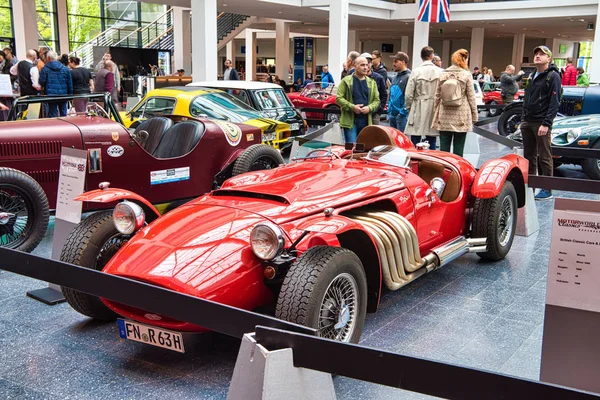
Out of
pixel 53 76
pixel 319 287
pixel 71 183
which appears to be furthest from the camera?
pixel 53 76

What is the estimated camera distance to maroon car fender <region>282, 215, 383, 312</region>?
349 cm

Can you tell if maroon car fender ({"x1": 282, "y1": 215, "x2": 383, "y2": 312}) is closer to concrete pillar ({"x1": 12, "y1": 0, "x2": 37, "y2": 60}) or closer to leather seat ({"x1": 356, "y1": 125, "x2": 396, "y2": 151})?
leather seat ({"x1": 356, "y1": 125, "x2": 396, "y2": 151})

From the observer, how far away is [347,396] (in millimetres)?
→ 3158

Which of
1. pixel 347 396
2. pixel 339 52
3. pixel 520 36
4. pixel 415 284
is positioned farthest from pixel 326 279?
pixel 520 36

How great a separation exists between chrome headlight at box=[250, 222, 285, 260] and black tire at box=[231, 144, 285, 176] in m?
3.65

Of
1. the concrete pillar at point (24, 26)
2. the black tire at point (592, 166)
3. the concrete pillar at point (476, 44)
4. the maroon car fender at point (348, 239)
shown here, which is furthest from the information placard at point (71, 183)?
the concrete pillar at point (476, 44)

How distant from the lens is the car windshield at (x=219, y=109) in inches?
371

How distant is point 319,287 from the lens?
10.2 feet

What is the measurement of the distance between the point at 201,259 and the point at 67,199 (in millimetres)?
1691

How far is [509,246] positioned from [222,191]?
2823mm

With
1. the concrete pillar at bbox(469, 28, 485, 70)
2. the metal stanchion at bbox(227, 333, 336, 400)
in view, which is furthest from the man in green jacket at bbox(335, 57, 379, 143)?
the concrete pillar at bbox(469, 28, 485, 70)

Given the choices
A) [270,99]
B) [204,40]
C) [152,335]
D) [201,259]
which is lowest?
[152,335]

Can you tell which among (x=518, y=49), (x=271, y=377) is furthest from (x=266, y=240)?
(x=518, y=49)

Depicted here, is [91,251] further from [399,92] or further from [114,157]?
[399,92]
